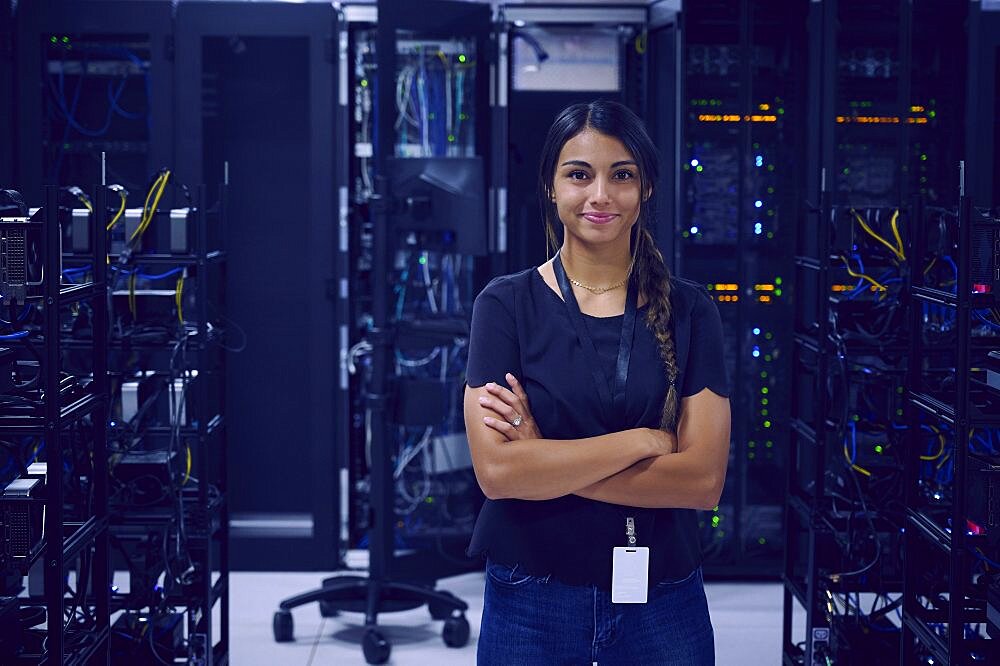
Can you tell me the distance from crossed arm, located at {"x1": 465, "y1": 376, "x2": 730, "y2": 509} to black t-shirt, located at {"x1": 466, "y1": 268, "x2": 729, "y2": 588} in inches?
0.9

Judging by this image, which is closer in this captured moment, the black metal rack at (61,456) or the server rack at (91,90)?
the black metal rack at (61,456)

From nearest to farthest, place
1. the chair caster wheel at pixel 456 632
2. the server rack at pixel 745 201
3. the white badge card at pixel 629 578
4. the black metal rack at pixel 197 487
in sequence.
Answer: the white badge card at pixel 629 578 < the black metal rack at pixel 197 487 < the chair caster wheel at pixel 456 632 < the server rack at pixel 745 201

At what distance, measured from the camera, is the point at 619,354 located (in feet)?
6.12

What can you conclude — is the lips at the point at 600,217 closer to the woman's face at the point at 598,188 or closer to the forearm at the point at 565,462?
the woman's face at the point at 598,188

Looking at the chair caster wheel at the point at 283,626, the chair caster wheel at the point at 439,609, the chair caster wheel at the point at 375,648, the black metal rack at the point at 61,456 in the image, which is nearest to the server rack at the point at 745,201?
the chair caster wheel at the point at 439,609

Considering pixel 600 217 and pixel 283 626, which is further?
pixel 283 626

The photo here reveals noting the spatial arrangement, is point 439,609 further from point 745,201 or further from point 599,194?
point 599,194

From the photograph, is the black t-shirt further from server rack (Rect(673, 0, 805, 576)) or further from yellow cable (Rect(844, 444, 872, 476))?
server rack (Rect(673, 0, 805, 576))

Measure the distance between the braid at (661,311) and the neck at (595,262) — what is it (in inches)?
1.2

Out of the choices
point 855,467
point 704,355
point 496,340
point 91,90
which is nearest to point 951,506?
point 855,467

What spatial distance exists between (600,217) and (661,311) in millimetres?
168

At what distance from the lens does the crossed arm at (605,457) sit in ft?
6.00

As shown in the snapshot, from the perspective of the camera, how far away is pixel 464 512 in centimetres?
507

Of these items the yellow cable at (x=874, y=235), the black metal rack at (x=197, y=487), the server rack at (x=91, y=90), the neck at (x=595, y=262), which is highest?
the server rack at (x=91, y=90)
